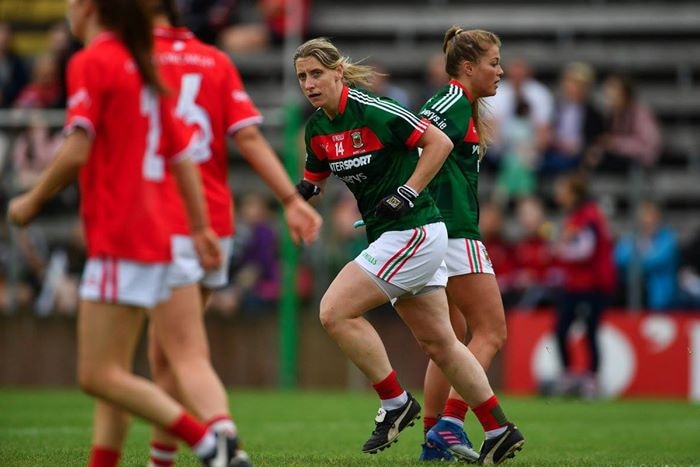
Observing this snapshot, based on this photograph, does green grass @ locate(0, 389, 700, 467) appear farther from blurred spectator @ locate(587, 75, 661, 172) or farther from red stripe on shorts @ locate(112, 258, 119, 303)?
blurred spectator @ locate(587, 75, 661, 172)

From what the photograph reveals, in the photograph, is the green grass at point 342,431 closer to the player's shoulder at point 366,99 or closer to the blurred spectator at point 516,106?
the player's shoulder at point 366,99

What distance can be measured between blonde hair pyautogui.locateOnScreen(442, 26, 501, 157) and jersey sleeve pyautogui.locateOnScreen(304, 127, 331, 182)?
3.20 feet

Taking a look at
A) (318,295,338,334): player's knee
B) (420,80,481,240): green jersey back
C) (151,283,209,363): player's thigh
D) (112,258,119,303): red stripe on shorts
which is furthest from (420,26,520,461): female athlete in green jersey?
(112,258,119,303): red stripe on shorts

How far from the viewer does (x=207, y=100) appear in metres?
6.26

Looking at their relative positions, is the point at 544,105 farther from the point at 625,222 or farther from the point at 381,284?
the point at 381,284

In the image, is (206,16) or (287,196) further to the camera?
(206,16)

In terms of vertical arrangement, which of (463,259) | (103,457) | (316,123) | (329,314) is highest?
(316,123)

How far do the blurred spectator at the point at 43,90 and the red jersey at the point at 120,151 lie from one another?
476 inches

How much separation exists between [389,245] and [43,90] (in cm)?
1131

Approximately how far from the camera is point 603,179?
54.2 feet

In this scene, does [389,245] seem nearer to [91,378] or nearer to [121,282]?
[121,282]

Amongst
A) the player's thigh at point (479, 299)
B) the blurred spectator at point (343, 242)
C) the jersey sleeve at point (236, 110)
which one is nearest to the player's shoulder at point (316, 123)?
the player's thigh at point (479, 299)

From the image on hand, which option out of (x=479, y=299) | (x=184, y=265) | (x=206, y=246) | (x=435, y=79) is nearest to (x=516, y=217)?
A: (x=435, y=79)

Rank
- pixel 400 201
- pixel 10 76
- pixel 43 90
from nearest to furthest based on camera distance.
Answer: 1. pixel 400 201
2. pixel 43 90
3. pixel 10 76
